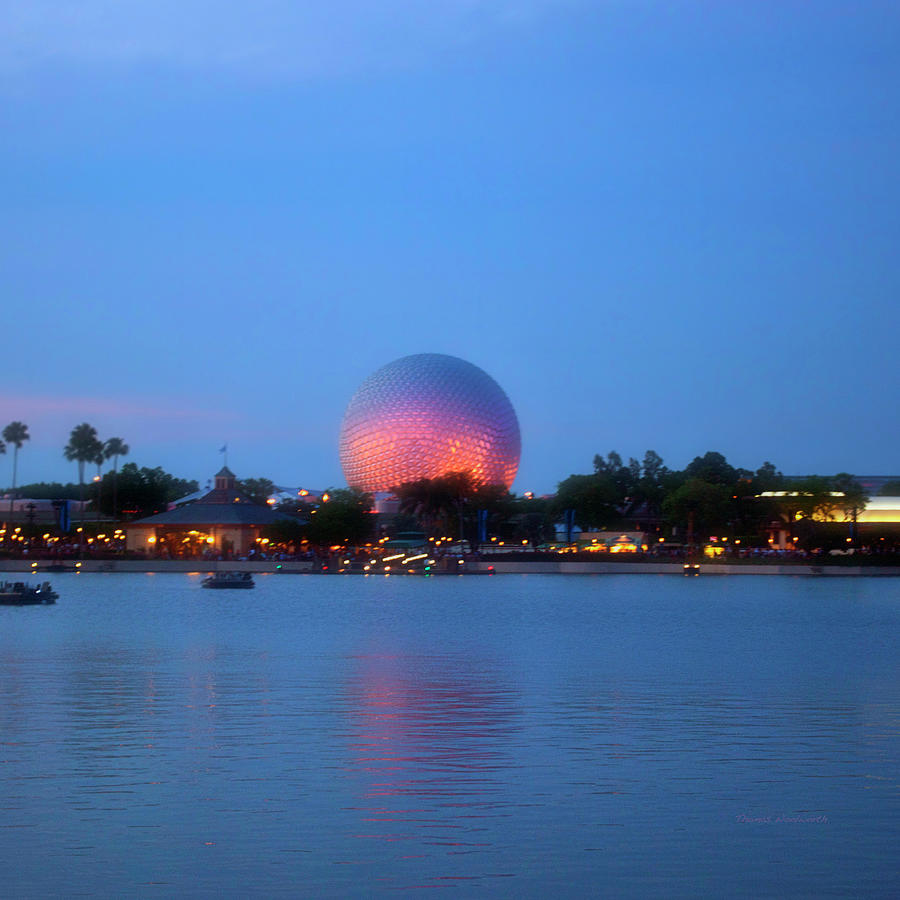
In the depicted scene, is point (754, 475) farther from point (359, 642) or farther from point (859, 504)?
point (359, 642)

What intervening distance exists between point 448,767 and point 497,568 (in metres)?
69.3

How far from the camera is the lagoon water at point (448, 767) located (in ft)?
34.6

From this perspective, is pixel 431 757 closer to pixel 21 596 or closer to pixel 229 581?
pixel 21 596

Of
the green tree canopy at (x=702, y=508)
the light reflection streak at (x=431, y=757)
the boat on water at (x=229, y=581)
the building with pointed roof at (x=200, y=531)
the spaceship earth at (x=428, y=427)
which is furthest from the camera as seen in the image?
the spaceship earth at (x=428, y=427)

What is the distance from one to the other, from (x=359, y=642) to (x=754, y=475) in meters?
90.6

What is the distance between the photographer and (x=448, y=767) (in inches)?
591

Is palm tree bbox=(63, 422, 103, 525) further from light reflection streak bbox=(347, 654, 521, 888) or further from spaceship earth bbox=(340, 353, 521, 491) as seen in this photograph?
light reflection streak bbox=(347, 654, 521, 888)

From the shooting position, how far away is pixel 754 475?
11969 centimetres

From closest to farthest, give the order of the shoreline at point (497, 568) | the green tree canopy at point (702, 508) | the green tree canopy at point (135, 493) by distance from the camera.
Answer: the shoreline at point (497, 568) → the green tree canopy at point (702, 508) → the green tree canopy at point (135, 493)

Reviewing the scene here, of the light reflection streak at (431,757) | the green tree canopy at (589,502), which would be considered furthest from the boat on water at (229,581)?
the green tree canopy at (589,502)

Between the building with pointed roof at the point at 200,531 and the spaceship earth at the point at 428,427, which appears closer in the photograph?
the building with pointed roof at the point at 200,531

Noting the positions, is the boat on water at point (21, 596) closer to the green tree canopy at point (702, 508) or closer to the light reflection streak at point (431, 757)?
the light reflection streak at point (431, 757)

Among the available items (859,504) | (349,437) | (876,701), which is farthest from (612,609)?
(349,437)

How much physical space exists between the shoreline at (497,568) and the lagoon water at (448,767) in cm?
4421
